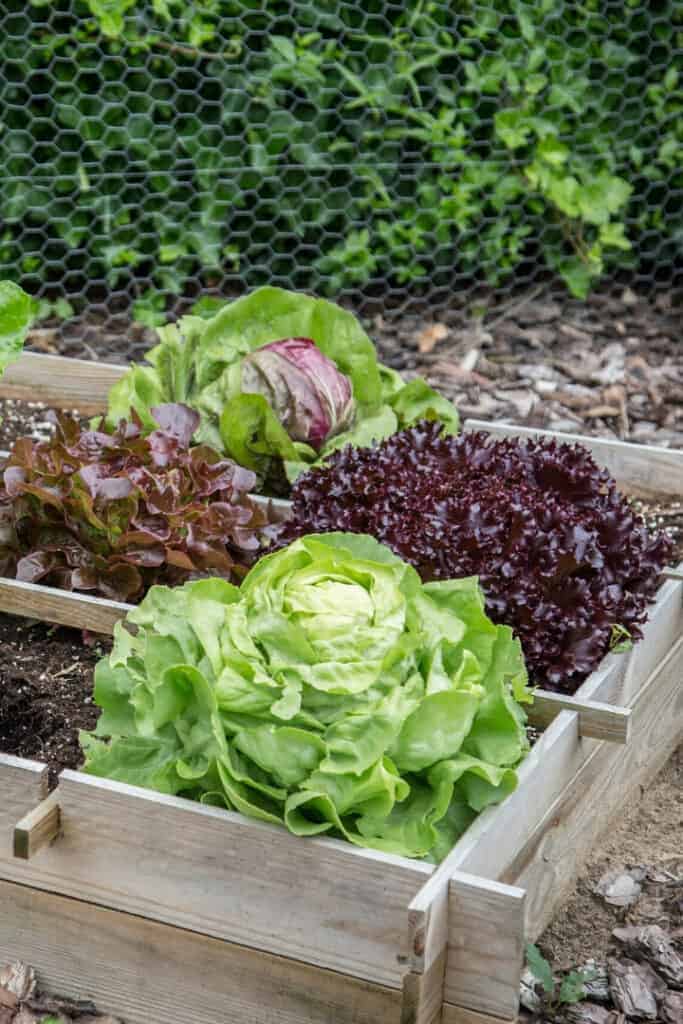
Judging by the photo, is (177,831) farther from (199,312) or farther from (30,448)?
(199,312)

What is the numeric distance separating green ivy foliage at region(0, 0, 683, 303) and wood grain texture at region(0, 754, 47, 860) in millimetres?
3527

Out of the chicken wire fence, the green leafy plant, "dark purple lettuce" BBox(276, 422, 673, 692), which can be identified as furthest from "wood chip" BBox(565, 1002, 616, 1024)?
the chicken wire fence

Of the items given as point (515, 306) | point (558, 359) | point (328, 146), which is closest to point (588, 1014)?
point (558, 359)

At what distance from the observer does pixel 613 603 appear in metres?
2.57

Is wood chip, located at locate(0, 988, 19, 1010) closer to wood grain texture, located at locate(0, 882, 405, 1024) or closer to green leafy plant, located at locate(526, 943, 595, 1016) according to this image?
wood grain texture, located at locate(0, 882, 405, 1024)

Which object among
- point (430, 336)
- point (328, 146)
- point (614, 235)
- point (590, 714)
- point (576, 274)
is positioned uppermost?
point (590, 714)

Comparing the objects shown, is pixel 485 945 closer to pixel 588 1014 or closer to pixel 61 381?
pixel 588 1014

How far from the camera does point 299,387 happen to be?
133 inches

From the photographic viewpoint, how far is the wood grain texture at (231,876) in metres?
1.95

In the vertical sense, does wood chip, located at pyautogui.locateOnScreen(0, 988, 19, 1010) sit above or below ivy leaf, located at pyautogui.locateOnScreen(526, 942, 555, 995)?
below

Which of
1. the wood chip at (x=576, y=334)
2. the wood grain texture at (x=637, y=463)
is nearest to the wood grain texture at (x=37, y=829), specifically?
the wood grain texture at (x=637, y=463)

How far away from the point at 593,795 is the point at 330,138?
378 cm

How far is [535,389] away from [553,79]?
157 centimetres

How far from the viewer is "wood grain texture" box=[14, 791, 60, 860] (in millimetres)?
2045
